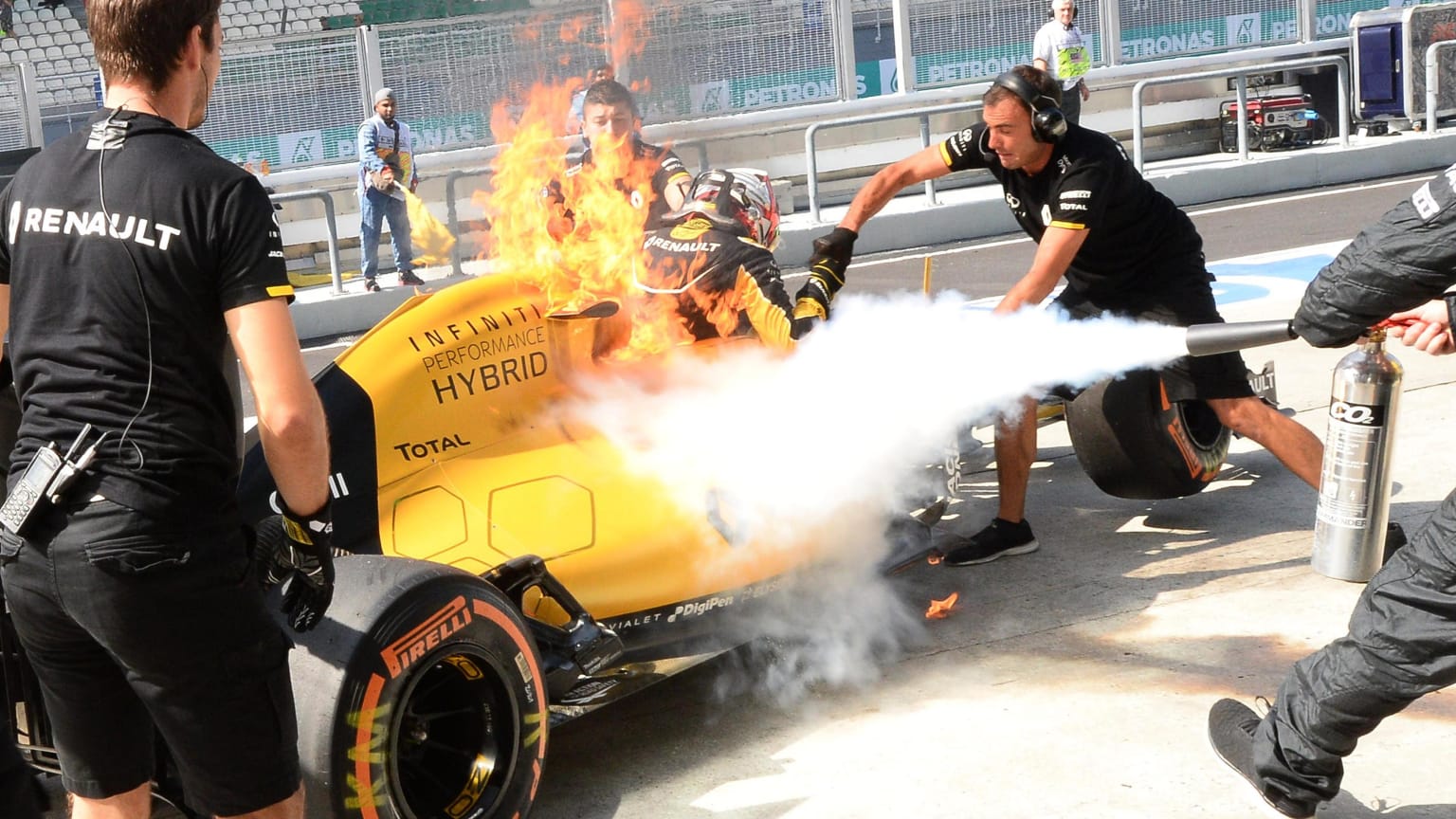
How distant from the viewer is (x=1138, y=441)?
5312mm

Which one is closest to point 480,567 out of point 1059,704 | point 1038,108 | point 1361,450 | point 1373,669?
point 1059,704

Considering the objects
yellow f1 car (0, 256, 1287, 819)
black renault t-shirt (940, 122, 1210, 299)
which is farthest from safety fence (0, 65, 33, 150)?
black renault t-shirt (940, 122, 1210, 299)

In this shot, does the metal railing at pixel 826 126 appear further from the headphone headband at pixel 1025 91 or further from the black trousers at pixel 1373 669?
the black trousers at pixel 1373 669

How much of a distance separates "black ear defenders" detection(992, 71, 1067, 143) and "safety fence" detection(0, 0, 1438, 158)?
1476 millimetres

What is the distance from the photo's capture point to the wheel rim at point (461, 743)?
11.0 ft

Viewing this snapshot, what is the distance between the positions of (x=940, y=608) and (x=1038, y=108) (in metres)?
1.75

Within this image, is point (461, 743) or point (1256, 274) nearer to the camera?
point (461, 743)

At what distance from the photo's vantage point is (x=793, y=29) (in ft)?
47.7

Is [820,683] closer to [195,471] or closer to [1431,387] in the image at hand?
[195,471]

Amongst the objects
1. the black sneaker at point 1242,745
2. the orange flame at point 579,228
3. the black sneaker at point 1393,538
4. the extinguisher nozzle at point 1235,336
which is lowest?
the black sneaker at point 1242,745

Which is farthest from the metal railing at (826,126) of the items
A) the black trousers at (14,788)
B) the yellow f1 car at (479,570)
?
the black trousers at (14,788)

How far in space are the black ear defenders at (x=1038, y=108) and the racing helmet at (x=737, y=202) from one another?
2.96ft

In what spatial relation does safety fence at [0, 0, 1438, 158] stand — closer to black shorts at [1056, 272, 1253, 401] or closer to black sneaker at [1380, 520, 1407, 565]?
black shorts at [1056, 272, 1253, 401]

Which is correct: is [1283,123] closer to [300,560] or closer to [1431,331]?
[1431,331]
